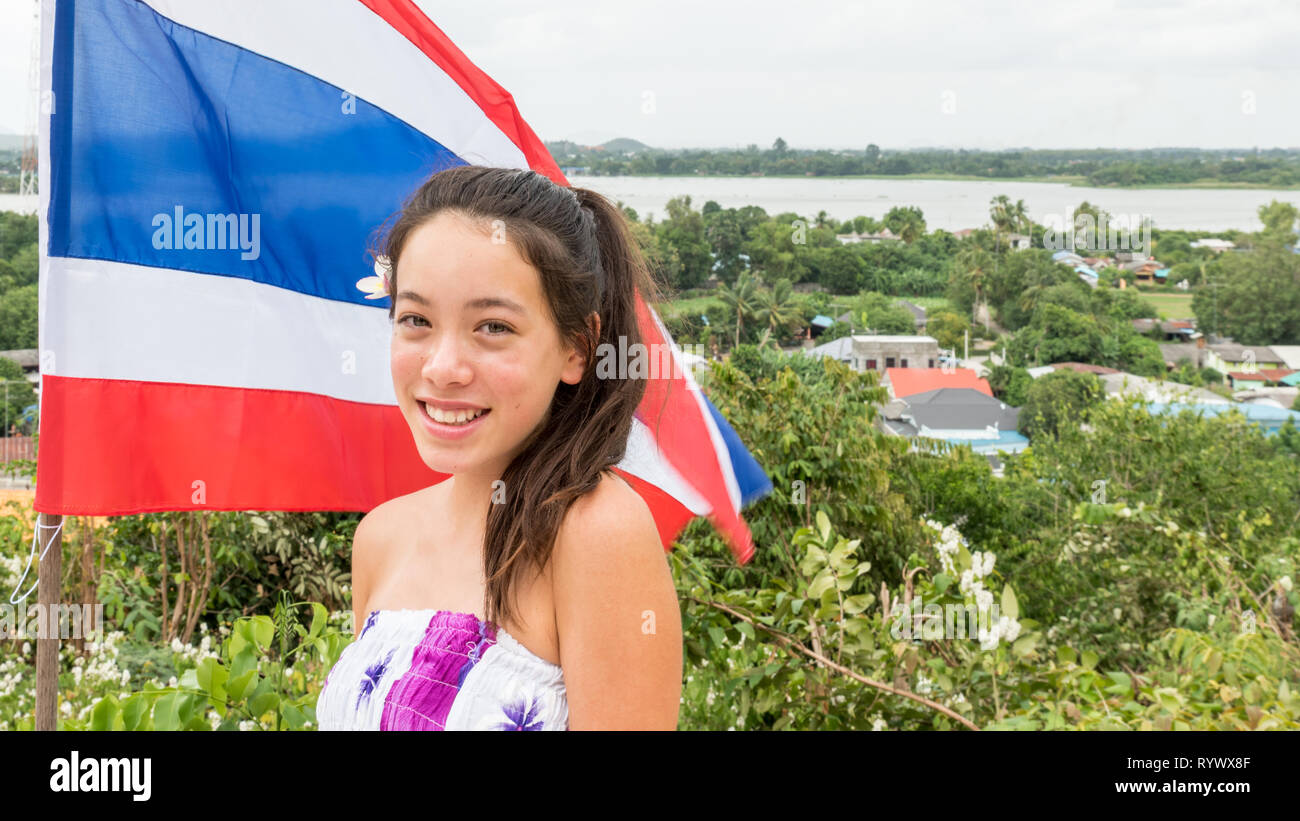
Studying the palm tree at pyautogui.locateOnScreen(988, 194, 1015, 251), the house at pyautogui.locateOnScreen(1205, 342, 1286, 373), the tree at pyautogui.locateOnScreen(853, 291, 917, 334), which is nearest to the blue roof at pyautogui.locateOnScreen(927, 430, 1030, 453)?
the tree at pyautogui.locateOnScreen(853, 291, 917, 334)

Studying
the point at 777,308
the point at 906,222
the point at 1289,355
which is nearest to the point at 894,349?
the point at 777,308

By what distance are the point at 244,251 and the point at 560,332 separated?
122 centimetres

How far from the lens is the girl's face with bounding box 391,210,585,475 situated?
45.4 inches

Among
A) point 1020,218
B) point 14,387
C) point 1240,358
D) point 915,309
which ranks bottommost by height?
point 14,387

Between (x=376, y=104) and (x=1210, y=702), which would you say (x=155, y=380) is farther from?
(x=1210, y=702)

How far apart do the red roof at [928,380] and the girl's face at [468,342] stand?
4620 cm

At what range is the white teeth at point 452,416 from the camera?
3.87 feet

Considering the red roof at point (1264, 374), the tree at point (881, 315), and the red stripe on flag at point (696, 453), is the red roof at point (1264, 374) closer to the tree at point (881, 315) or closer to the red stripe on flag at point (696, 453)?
the tree at point (881, 315)

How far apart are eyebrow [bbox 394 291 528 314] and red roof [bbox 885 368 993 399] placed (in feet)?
152

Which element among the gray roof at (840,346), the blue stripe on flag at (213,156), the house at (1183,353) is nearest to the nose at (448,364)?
the blue stripe on flag at (213,156)

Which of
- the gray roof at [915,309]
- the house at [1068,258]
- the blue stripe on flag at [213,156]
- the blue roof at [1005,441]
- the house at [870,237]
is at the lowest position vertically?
the blue roof at [1005,441]

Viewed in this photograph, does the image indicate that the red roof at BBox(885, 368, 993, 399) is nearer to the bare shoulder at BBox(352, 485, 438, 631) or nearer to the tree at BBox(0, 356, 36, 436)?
the tree at BBox(0, 356, 36, 436)

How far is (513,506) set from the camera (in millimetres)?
1188

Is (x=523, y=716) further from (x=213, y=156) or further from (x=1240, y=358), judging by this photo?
(x=1240, y=358)
